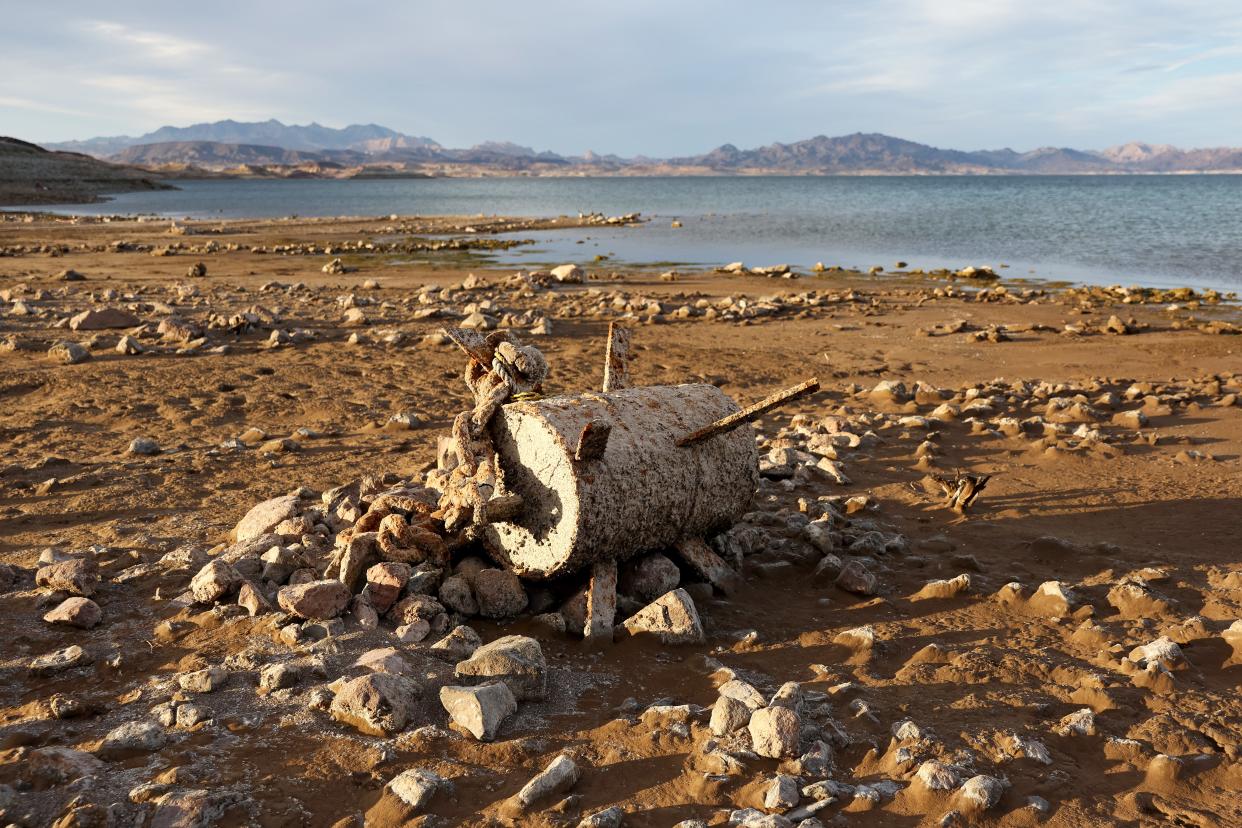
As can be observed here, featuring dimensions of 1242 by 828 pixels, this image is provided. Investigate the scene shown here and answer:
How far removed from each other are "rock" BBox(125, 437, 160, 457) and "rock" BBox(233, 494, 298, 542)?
8.66 ft

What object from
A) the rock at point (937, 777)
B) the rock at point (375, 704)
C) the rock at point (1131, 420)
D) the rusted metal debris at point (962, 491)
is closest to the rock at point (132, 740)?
the rock at point (375, 704)

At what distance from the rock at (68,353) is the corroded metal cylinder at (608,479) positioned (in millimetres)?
8921

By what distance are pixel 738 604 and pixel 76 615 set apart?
3.95 m

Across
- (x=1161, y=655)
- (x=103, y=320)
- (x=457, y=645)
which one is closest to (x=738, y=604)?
(x=457, y=645)

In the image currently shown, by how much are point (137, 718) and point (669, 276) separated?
2093cm

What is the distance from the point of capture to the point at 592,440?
489 centimetres

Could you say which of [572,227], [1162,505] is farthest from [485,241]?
[1162,505]

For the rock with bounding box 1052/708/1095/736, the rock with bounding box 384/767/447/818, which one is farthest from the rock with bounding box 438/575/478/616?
the rock with bounding box 1052/708/1095/736

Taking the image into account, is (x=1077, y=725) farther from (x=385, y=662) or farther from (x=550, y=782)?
(x=385, y=662)

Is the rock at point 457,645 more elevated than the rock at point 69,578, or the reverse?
the rock at point 69,578

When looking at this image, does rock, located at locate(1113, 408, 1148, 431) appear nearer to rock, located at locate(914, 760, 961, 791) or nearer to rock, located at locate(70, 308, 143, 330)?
rock, located at locate(914, 760, 961, 791)

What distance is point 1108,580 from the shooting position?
590 centimetres

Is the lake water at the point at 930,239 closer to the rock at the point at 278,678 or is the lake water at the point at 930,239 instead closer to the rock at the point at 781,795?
the rock at the point at 278,678

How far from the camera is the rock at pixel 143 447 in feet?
27.5
